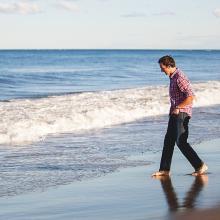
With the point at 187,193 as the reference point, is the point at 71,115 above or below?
above

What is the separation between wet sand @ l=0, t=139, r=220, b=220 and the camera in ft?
20.9

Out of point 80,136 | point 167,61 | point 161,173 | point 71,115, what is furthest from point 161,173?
point 71,115

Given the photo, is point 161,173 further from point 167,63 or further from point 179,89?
point 167,63

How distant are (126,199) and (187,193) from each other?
2.48 ft

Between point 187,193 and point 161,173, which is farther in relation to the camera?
point 161,173

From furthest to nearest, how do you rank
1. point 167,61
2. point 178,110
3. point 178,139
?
point 178,139 → point 178,110 → point 167,61

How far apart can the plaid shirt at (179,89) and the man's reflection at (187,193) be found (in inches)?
35.5

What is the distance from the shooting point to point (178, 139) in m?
8.42

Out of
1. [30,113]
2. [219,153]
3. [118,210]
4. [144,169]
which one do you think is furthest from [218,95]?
[118,210]

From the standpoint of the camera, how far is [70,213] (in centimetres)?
650

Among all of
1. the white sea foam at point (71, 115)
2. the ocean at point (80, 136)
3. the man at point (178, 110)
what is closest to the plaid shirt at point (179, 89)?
the man at point (178, 110)

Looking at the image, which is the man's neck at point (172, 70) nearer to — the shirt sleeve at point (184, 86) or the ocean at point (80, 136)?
the shirt sleeve at point (184, 86)

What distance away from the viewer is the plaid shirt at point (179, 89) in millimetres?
8203

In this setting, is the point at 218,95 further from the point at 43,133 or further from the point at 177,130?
the point at 177,130
